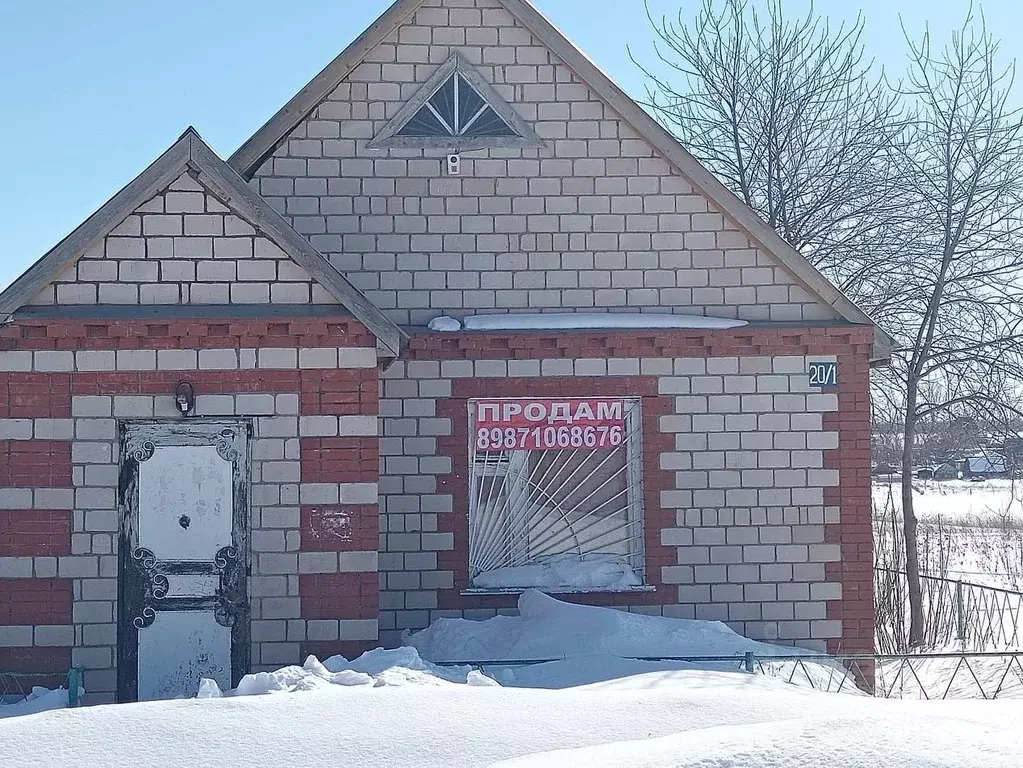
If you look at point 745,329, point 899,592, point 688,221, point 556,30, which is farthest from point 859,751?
point 899,592

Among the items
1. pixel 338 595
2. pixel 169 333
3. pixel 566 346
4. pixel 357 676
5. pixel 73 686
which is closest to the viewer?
pixel 357 676

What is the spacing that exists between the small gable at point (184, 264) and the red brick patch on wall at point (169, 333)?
7.7 inches

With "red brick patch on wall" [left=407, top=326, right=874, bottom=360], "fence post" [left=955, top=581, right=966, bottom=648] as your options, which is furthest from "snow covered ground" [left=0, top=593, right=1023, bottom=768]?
"fence post" [left=955, top=581, right=966, bottom=648]

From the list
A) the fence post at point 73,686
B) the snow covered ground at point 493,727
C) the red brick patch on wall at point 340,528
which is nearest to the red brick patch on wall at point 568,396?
the red brick patch on wall at point 340,528

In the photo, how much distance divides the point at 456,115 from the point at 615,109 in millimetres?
1555

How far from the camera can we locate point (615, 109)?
34.0 ft

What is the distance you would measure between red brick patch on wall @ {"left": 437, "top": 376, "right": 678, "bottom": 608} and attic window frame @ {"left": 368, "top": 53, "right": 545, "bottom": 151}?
2318mm

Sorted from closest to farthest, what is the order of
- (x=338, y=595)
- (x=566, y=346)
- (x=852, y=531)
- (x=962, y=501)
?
(x=338, y=595), (x=566, y=346), (x=852, y=531), (x=962, y=501)

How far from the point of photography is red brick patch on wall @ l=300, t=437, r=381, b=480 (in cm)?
835

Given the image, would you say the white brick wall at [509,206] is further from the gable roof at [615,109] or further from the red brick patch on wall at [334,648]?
the red brick patch on wall at [334,648]

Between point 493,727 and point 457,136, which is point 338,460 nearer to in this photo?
point 493,727

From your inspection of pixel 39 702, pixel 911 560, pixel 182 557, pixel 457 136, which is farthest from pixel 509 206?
pixel 911 560

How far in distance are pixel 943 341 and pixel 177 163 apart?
11834 mm

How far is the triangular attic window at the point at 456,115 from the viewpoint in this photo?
34.1 ft
